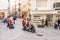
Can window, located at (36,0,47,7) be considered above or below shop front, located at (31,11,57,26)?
above

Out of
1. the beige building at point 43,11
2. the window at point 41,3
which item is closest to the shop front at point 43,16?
the beige building at point 43,11

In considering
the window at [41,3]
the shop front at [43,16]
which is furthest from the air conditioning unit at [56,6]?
the window at [41,3]

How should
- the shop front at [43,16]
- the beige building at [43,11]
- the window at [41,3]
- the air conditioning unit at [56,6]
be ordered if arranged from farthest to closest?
the window at [41,3], the air conditioning unit at [56,6], the beige building at [43,11], the shop front at [43,16]

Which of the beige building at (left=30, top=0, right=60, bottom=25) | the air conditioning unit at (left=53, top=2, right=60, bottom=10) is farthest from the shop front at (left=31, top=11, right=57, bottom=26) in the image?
the air conditioning unit at (left=53, top=2, right=60, bottom=10)

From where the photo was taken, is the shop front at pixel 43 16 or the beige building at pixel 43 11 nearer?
the shop front at pixel 43 16

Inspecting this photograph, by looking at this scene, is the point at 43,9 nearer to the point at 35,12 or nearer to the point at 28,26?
the point at 35,12

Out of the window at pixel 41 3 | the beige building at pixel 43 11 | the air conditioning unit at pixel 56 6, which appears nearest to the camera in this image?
the beige building at pixel 43 11

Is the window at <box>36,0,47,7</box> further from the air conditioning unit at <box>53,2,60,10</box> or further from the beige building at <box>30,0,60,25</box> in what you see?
the air conditioning unit at <box>53,2,60,10</box>

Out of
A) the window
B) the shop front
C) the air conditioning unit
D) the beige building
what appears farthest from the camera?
the window

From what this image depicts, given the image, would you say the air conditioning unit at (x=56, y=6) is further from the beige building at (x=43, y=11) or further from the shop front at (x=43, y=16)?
the shop front at (x=43, y=16)

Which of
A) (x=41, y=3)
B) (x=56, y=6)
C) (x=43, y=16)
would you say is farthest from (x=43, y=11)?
(x=56, y=6)

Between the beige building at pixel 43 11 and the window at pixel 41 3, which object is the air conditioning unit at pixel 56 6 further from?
the window at pixel 41 3

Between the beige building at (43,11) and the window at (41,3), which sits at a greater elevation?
the window at (41,3)

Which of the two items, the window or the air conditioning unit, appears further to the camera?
the window
